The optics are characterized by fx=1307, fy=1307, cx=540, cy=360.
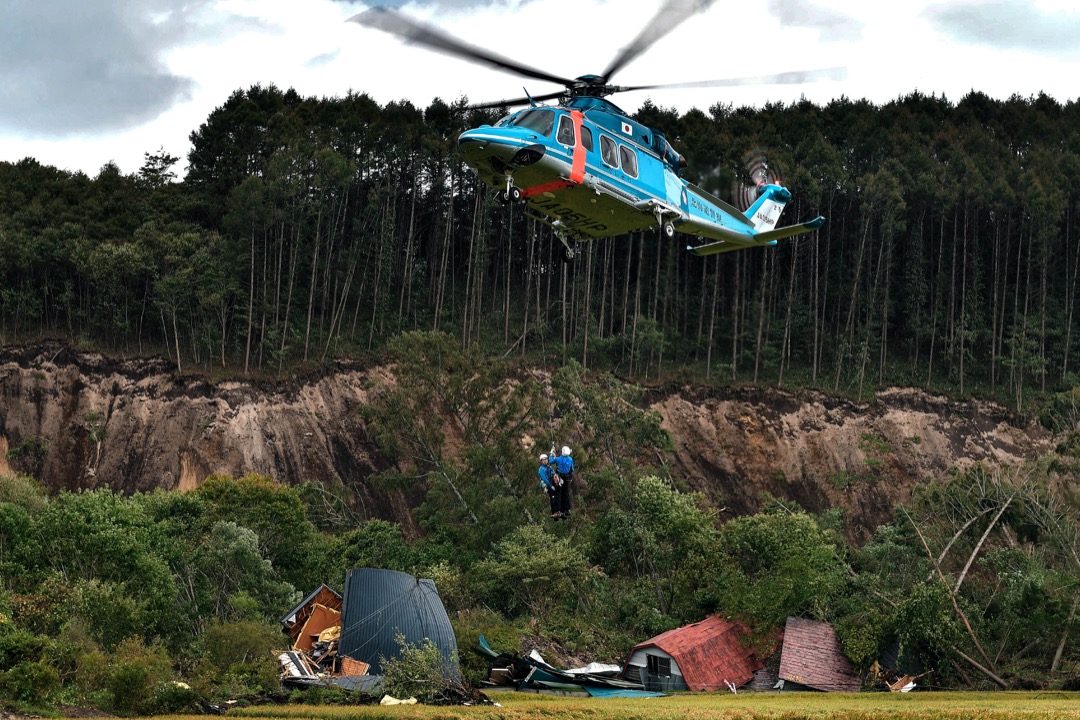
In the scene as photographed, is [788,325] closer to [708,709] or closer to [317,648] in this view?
[317,648]

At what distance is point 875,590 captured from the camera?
37.3m

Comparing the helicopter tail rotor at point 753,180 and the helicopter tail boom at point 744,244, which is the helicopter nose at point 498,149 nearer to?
the helicopter tail boom at point 744,244

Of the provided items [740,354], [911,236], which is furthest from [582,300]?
[911,236]

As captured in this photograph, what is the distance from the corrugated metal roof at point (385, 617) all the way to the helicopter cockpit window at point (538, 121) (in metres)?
12.1

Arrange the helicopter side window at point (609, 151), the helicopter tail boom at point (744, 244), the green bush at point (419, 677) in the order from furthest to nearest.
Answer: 1. the helicopter tail boom at point (744, 244)
2. the helicopter side window at point (609, 151)
3. the green bush at point (419, 677)

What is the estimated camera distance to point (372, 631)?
1249 inches

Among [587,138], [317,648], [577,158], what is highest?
[587,138]

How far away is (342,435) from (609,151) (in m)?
31.0

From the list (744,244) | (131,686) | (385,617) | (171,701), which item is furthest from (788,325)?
(131,686)

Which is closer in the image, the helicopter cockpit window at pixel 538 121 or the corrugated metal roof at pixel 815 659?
the helicopter cockpit window at pixel 538 121

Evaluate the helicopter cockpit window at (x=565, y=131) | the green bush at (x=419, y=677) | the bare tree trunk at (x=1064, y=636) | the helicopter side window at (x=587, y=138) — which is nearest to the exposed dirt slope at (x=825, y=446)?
the bare tree trunk at (x=1064, y=636)

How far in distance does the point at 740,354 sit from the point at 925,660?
31.7m

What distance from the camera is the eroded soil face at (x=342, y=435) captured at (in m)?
53.4

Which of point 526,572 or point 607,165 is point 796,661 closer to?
point 526,572
